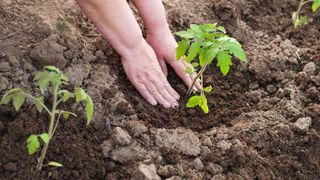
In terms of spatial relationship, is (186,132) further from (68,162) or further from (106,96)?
(68,162)

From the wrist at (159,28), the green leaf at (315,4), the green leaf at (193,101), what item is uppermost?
the wrist at (159,28)

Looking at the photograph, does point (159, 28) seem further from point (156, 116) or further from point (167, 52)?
point (156, 116)

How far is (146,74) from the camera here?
8.54ft

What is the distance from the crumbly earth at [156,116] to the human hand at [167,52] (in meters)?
0.06

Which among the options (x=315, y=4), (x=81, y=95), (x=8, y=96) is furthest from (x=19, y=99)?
(x=315, y=4)

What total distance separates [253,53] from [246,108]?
16.0 inches

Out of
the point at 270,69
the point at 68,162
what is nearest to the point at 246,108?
the point at 270,69

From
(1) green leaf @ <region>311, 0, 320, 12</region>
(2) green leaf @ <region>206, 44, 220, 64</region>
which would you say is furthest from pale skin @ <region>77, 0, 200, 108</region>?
(1) green leaf @ <region>311, 0, 320, 12</region>

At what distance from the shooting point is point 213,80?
278 cm

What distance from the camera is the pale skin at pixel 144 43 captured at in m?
2.49

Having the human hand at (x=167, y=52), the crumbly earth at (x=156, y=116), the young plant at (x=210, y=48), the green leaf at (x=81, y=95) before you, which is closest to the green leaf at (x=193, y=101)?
the young plant at (x=210, y=48)

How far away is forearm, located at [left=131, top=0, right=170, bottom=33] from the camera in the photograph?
8.84 feet

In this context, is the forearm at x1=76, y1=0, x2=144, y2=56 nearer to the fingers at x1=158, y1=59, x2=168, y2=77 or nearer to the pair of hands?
the pair of hands

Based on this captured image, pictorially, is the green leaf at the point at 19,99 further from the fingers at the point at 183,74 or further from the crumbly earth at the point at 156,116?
the fingers at the point at 183,74
